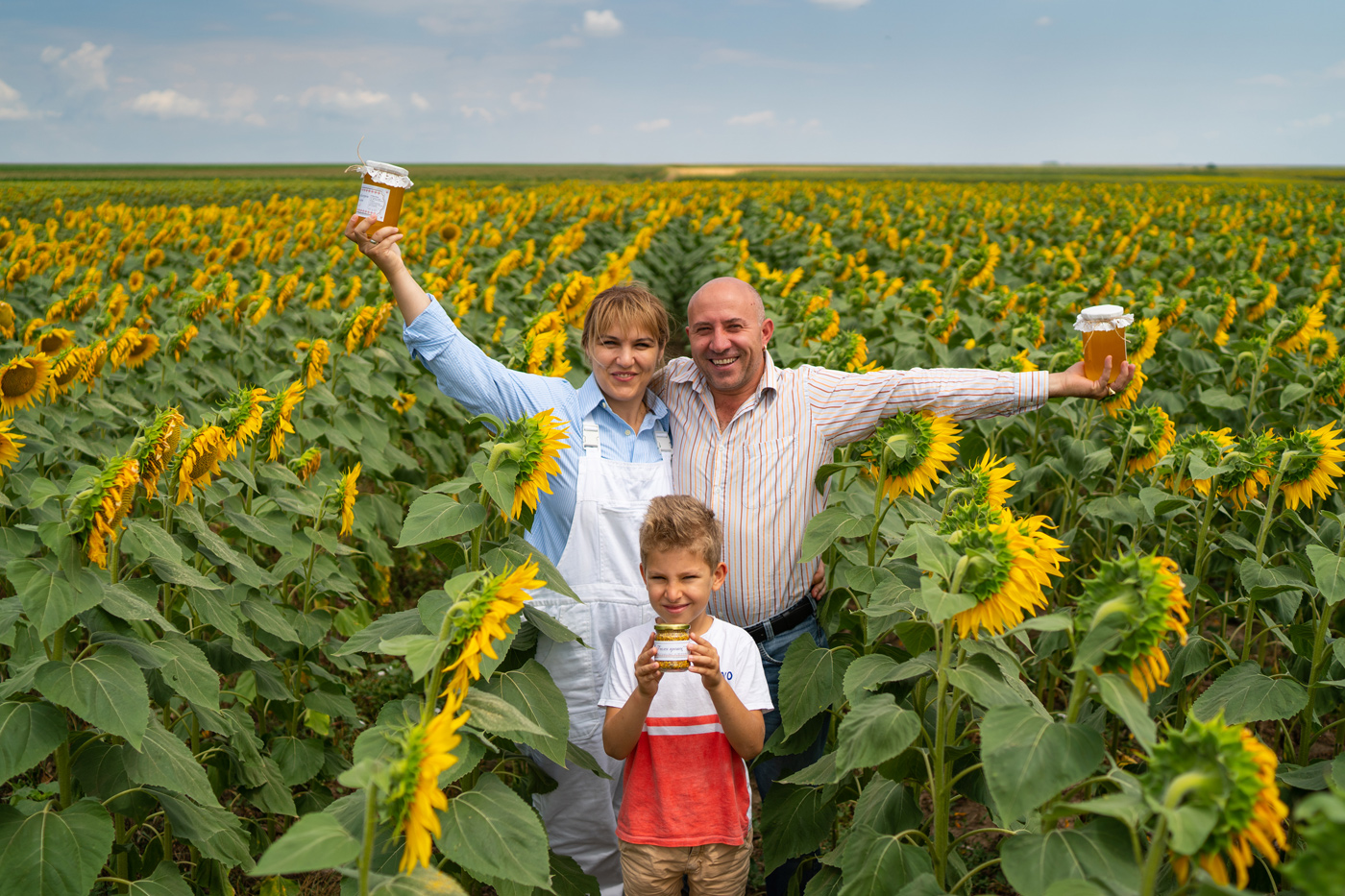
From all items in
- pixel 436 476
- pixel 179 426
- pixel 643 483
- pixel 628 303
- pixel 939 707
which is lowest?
pixel 436 476

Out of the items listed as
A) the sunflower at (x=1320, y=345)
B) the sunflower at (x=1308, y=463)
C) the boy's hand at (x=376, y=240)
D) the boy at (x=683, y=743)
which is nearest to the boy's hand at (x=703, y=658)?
the boy at (x=683, y=743)

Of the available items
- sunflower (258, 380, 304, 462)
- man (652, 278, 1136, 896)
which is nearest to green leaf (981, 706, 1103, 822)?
man (652, 278, 1136, 896)

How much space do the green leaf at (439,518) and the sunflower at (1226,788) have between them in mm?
1385

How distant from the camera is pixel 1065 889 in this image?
1.41m

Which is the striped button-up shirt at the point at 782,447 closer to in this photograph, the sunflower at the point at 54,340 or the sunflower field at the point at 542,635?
the sunflower field at the point at 542,635

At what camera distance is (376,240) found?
3.25m

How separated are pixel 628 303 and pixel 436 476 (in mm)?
4548

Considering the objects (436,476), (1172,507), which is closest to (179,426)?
(1172,507)

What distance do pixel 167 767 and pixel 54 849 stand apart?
0.85ft

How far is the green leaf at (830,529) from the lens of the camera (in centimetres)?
265

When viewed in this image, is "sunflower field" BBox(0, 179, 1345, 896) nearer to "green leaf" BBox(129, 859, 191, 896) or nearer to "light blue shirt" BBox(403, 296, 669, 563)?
"green leaf" BBox(129, 859, 191, 896)

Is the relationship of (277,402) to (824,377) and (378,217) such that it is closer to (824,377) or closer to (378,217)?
(378,217)

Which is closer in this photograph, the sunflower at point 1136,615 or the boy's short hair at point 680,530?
the sunflower at point 1136,615

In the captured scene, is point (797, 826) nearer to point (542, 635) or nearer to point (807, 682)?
point (807, 682)
